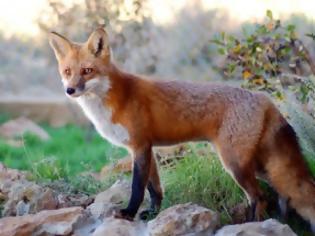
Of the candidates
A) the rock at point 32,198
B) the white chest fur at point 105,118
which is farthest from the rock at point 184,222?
the rock at point 32,198

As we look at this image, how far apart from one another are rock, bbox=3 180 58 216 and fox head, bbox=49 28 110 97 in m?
0.95

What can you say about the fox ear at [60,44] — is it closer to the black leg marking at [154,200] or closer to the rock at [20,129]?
the black leg marking at [154,200]

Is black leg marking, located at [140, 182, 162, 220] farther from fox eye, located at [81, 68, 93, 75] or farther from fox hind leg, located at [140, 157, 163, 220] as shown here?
fox eye, located at [81, 68, 93, 75]

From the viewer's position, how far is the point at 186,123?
18.5ft

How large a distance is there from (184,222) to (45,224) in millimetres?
958

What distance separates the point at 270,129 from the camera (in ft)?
18.4

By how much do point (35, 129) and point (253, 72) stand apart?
5.23 metres

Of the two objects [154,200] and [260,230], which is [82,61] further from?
[260,230]

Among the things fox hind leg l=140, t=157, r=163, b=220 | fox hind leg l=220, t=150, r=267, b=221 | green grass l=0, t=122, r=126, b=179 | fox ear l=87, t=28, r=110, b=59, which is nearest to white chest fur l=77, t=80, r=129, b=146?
fox ear l=87, t=28, r=110, b=59

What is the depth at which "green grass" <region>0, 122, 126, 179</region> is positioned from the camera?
30.8 ft

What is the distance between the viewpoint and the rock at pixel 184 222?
505 cm

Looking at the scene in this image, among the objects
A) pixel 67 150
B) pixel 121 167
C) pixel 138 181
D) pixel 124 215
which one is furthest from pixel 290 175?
pixel 67 150

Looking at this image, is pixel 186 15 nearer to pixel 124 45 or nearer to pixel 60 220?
pixel 124 45

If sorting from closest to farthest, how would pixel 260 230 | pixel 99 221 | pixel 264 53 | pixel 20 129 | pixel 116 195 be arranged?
pixel 260 230
pixel 99 221
pixel 116 195
pixel 264 53
pixel 20 129
